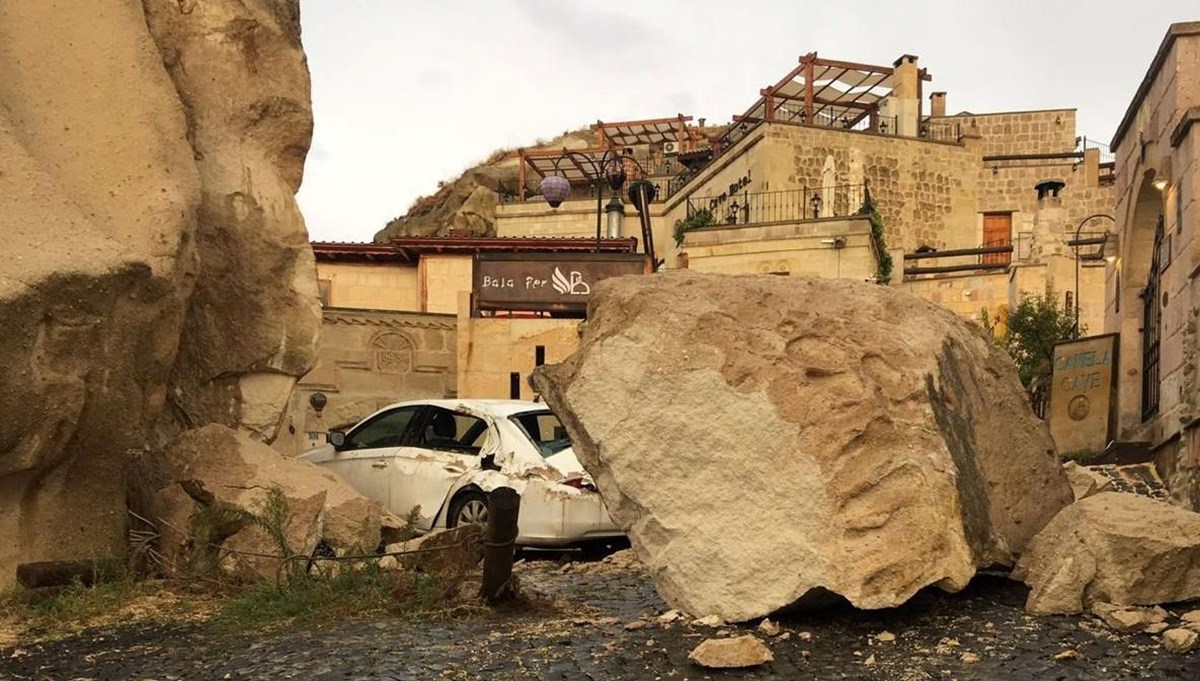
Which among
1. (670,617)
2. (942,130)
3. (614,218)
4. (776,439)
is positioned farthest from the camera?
(942,130)

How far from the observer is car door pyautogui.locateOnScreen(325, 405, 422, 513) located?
11.0m

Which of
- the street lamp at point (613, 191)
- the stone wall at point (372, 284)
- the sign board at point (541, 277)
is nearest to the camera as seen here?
the sign board at point (541, 277)

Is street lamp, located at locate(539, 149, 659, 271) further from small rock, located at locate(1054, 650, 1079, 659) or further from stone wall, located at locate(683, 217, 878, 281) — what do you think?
small rock, located at locate(1054, 650, 1079, 659)

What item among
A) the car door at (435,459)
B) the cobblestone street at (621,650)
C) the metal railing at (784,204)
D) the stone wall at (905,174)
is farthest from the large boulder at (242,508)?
the stone wall at (905,174)

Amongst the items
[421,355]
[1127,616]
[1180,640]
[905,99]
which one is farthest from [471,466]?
[905,99]

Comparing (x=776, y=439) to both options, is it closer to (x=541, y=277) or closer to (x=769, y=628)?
(x=769, y=628)

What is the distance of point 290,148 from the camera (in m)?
9.93

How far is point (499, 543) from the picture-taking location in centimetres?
714

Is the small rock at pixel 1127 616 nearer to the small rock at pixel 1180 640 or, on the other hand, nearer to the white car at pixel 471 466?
the small rock at pixel 1180 640

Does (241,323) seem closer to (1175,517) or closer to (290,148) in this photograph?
(290,148)

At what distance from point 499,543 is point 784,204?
101ft

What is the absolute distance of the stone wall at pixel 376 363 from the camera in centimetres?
2208

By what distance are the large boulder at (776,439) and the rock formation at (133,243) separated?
8.01ft

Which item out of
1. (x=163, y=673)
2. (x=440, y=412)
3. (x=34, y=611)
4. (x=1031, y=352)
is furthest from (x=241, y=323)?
(x=1031, y=352)
